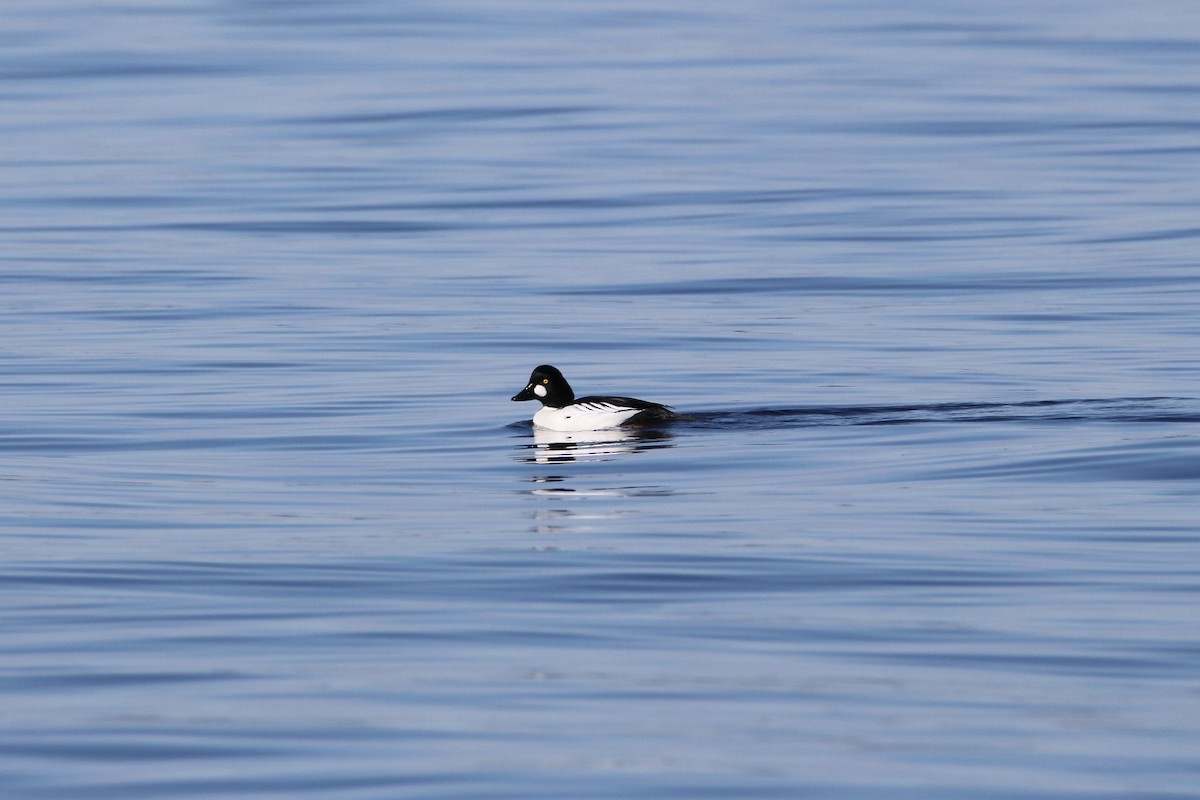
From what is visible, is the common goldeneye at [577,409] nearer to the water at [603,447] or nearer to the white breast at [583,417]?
the white breast at [583,417]

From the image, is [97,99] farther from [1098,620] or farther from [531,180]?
[1098,620]

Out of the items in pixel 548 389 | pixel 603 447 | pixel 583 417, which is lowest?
pixel 603 447

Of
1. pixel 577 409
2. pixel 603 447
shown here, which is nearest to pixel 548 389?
pixel 577 409

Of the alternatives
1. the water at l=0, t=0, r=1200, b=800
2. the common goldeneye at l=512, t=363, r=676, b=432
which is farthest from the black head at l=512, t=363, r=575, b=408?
the water at l=0, t=0, r=1200, b=800

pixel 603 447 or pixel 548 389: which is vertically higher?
pixel 548 389

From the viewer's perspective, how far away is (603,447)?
53.2ft

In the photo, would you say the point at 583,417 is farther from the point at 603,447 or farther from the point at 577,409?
the point at 603,447

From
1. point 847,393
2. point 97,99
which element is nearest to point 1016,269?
point 847,393

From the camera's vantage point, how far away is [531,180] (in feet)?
113

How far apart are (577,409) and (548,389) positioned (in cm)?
35

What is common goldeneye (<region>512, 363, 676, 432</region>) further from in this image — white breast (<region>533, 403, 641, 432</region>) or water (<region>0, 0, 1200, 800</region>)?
water (<region>0, 0, 1200, 800</region>)

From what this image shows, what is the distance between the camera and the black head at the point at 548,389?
17.0m

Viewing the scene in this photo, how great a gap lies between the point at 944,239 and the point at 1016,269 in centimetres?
283

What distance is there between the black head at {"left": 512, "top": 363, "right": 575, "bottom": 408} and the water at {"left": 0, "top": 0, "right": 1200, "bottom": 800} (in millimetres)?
381
